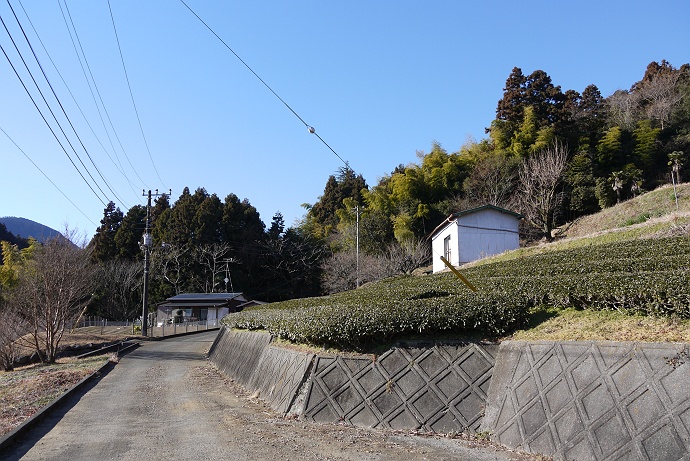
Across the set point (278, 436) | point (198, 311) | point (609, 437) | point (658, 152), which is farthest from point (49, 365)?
point (658, 152)

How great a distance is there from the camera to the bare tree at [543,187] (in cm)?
3581

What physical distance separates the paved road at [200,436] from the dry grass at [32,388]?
45 centimetres

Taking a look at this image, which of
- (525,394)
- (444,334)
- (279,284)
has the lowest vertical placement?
(525,394)

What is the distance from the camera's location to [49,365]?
1752 cm

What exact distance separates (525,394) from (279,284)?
4753cm

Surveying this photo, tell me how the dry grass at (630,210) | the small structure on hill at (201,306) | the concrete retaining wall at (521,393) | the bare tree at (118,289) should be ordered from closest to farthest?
1. the concrete retaining wall at (521,393)
2. the dry grass at (630,210)
3. the small structure on hill at (201,306)
4. the bare tree at (118,289)

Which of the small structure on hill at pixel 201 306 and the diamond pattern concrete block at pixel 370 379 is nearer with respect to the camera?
the diamond pattern concrete block at pixel 370 379

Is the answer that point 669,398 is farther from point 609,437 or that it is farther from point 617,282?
point 617,282

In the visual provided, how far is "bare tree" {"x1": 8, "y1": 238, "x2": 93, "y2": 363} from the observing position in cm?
1873

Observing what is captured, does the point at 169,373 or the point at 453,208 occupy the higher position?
the point at 453,208

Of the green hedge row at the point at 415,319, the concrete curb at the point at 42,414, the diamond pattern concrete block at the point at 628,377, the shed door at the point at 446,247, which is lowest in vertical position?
the concrete curb at the point at 42,414

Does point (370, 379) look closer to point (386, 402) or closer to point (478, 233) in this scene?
point (386, 402)

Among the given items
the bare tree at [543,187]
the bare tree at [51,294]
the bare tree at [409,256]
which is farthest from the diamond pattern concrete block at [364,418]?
the bare tree at [543,187]

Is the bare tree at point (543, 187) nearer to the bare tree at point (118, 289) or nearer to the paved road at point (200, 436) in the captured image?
the paved road at point (200, 436)
